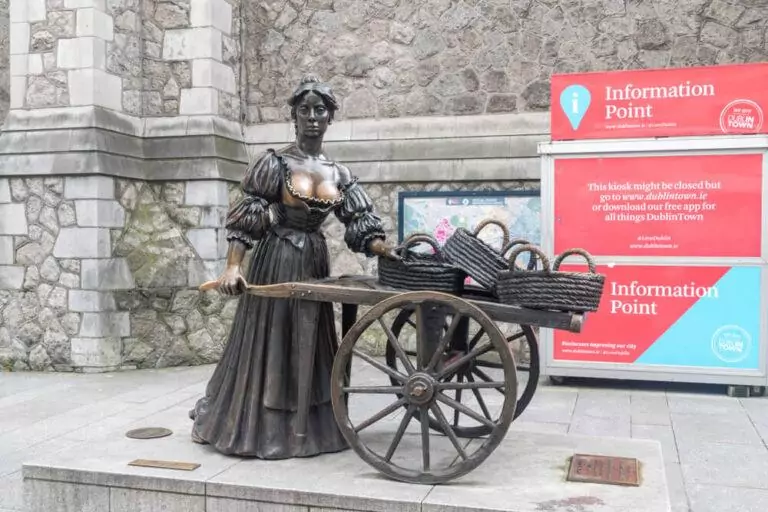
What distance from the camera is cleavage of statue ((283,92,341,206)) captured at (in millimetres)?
4103

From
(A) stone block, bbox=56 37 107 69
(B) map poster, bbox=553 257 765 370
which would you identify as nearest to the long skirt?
(B) map poster, bbox=553 257 765 370

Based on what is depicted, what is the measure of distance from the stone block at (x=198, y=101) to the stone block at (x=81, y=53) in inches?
36.0

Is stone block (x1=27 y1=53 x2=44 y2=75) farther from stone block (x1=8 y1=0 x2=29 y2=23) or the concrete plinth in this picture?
the concrete plinth

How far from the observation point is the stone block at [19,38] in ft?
26.6

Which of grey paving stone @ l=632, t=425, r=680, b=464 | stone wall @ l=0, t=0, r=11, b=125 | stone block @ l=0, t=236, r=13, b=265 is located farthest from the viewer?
stone wall @ l=0, t=0, r=11, b=125

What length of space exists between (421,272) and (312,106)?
1046mm

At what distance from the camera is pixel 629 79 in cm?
700

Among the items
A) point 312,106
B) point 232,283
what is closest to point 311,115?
point 312,106

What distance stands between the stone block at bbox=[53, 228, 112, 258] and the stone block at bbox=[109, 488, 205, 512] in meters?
4.48

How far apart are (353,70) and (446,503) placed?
6482 millimetres

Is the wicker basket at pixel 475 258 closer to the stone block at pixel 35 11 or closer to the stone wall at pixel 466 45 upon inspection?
the stone wall at pixel 466 45

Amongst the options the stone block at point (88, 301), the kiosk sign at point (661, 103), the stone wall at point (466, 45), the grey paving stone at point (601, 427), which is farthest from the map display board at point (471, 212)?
the stone block at point (88, 301)

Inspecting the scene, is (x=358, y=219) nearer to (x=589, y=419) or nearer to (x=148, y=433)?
(x=148, y=433)

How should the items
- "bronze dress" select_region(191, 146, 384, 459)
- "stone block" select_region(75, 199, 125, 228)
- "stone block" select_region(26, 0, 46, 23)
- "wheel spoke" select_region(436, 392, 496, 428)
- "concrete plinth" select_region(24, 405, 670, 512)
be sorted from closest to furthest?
1. "concrete plinth" select_region(24, 405, 670, 512)
2. "wheel spoke" select_region(436, 392, 496, 428)
3. "bronze dress" select_region(191, 146, 384, 459)
4. "stone block" select_region(75, 199, 125, 228)
5. "stone block" select_region(26, 0, 46, 23)
